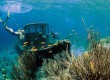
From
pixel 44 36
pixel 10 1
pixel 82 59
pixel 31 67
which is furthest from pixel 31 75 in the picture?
pixel 10 1

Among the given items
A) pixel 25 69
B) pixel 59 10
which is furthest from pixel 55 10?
pixel 25 69

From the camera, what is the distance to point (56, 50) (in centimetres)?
1185

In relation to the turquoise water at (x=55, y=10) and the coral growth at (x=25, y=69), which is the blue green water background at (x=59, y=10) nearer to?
the turquoise water at (x=55, y=10)

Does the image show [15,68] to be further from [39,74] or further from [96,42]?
[96,42]

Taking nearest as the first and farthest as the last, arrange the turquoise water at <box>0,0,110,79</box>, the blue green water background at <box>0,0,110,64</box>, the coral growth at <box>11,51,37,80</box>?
1. the coral growth at <box>11,51,37,80</box>
2. the turquoise water at <box>0,0,110,79</box>
3. the blue green water background at <box>0,0,110,64</box>

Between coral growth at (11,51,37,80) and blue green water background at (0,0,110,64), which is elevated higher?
coral growth at (11,51,37,80)

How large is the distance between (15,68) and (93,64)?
16.5 ft

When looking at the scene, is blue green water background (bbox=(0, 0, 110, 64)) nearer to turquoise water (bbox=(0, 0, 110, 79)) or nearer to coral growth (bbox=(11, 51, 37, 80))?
turquoise water (bbox=(0, 0, 110, 79))

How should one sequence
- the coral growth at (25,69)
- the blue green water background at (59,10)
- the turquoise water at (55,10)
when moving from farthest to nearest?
1. the blue green water background at (59,10)
2. the turquoise water at (55,10)
3. the coral growth at (25,69)

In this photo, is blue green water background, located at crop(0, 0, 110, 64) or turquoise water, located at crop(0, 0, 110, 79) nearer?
turquoise water, located at crop(0, 0, 110, 79)

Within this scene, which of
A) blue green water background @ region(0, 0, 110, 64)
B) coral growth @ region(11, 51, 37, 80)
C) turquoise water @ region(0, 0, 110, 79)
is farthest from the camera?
blue green water background @ region(0, 0, 110, 64)

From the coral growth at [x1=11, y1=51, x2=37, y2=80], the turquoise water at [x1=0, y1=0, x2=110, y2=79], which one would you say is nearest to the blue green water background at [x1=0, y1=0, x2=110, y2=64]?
the turquoise water at [x1=0, y1=0, x2=110, y2=79]

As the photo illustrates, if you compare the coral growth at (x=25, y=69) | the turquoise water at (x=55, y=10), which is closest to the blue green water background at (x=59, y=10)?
the turquoise water at (x=55, y=10)

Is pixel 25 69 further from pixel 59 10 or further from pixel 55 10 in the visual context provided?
pixel 59 10
